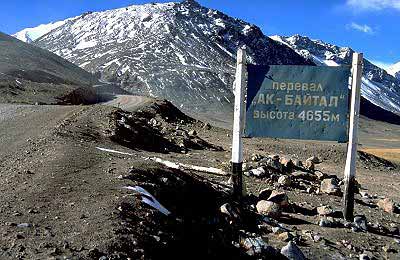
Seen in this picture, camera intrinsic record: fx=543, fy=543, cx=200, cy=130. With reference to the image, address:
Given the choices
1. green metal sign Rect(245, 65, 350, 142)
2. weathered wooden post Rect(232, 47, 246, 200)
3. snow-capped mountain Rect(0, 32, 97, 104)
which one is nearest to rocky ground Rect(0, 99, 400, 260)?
weathered wooden post Rect(232, 47, 246, 200)

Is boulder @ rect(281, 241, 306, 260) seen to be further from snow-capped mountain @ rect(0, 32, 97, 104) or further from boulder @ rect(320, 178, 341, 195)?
snow-capped mountain @ rect(0, 32, 97, 104)

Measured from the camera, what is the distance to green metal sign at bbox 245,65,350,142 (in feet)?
42.4

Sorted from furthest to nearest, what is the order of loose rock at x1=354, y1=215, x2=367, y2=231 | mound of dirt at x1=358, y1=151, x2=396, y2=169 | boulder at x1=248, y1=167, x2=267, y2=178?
1. mound of dirt at x1=358, y1=151, x2=396, y2=169
2. boulder at x1=248, y1=167, x2=267, y2=178
3. loose rock at x1=354, y1=215, x2=367, y2=231

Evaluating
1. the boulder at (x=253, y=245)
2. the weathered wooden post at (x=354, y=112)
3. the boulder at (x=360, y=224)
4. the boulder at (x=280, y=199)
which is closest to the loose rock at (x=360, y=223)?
the boulder at (x=360, y=224)

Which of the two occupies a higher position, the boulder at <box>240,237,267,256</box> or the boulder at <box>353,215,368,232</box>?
the boulder at <box>240,237,267,256</box>

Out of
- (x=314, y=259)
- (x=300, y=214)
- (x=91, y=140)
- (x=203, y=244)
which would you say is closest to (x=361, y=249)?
(x=314, y=259)

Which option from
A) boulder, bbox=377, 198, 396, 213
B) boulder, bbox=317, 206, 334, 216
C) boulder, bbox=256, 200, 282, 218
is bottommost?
boulder, bbox=377, 198, 396, 213

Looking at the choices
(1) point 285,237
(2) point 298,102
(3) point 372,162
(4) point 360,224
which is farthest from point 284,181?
(3) point 372,162

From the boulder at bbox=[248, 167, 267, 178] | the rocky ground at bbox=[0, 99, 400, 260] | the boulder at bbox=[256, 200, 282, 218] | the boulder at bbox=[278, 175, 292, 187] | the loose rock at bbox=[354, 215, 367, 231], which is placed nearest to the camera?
the rocky ground at bbox=[0, 99, 400, 260]

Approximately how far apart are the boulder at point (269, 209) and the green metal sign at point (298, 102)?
5.46ft

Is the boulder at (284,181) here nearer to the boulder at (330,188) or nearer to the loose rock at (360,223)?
the boulder at (330,188)

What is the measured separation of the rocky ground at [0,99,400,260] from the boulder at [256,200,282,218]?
3 cm

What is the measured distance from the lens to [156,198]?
1077cm

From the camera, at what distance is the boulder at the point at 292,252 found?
9.94m
